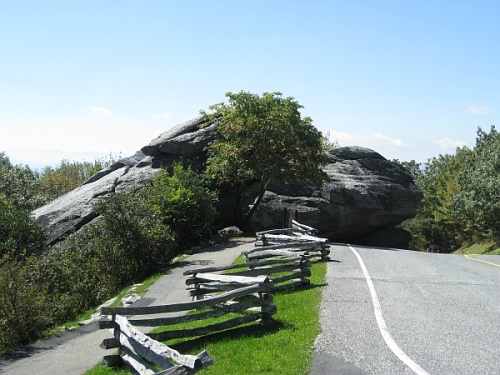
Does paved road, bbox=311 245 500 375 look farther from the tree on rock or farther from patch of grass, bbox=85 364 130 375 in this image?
the tree on rock

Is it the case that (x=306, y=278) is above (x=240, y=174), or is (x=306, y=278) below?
below

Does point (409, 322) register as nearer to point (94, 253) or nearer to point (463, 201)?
point (94, 253)

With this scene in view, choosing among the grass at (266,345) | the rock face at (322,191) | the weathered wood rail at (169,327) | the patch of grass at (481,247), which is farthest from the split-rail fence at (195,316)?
the patch of grass at (481,247)

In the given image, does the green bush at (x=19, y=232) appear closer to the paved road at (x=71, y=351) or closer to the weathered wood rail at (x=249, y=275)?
the paved road at (x=71, y=351)

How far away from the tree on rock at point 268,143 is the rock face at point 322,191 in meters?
4.23

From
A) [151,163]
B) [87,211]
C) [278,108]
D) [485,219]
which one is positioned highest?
[278,108]

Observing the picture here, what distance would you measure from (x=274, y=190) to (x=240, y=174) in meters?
7.95

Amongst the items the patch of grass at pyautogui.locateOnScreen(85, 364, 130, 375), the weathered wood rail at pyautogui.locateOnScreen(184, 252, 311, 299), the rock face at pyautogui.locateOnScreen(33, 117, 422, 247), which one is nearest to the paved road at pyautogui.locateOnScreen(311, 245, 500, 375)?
the weathered wood rail at pyautogui.locateOnScreen(184, 252, 311, 299)

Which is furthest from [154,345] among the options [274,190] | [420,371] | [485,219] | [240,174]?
[485,219]

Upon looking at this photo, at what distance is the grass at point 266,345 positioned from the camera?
29.5ft

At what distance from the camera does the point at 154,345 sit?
26.5 ft

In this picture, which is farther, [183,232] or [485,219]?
[485,219]

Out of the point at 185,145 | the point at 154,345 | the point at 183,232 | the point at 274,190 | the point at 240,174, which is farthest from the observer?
the point at 274,190

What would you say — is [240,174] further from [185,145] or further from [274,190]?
[274,190]
